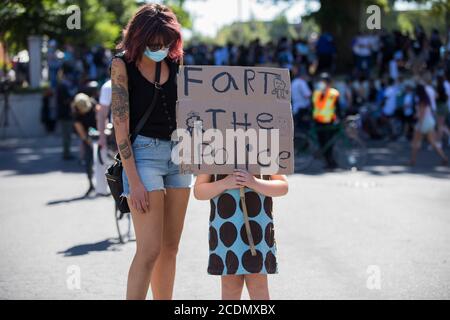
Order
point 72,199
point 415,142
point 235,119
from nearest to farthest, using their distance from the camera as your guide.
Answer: point 235,119 → point 72,199 → point 415,142

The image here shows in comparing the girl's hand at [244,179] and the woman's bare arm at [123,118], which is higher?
the woman's bare arm at [123,118]

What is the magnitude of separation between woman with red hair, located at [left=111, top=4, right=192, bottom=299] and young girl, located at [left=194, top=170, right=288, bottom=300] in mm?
240

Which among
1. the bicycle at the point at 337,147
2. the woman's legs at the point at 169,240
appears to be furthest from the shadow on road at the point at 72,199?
the woman's legs at the point at 169,240

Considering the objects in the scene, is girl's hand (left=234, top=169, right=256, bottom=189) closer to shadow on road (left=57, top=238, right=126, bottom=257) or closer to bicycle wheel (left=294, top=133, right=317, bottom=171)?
shadow on road (left=57, top=238, right=126, bottom=257)

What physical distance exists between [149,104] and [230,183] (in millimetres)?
628

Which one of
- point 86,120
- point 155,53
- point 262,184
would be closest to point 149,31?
point 155,53

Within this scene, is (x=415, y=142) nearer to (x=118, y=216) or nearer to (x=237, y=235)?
(x=118, y=216)

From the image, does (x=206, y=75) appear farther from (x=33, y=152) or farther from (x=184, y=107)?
(x=33, y=152)

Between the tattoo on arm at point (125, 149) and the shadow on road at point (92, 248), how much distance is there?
148 inches

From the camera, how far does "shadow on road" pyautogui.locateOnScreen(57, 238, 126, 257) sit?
8500 millimetres

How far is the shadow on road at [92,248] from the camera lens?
8.50 metres

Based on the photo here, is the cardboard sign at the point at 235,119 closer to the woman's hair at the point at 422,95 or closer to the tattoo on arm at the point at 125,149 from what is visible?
the tattoo on arm at the point at 125,149

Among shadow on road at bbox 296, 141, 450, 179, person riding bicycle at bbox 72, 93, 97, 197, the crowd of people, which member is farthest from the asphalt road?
the crowd of people

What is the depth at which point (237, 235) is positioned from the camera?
4801mm
